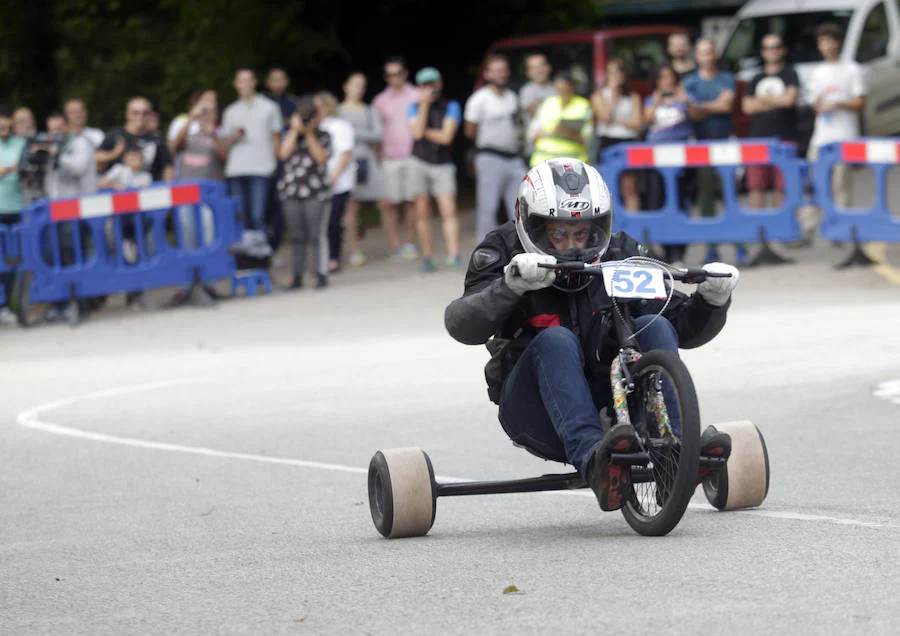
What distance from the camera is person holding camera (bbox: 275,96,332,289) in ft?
59.8

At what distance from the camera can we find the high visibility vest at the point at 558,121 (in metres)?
17.1

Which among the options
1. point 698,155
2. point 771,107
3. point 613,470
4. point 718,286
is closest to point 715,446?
point 613,470

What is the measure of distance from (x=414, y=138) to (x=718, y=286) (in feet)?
40.3

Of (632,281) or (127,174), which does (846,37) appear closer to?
(127,174)

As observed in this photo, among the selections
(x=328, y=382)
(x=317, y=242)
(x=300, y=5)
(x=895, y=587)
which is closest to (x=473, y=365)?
(x=328, y=382)

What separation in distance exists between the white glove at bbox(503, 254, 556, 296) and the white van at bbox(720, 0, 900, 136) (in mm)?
17545

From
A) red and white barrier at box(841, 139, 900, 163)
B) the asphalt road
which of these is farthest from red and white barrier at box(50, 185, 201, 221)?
red and white barrier at box(841, 139, 900, 163)

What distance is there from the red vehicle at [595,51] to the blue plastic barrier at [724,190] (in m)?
4.57

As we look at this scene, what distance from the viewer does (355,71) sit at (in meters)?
27.8

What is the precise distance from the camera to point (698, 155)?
1783cm

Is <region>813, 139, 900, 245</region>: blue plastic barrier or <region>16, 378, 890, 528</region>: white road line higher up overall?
<region>813, 139, 900, 245</region>: blue plastic barrier

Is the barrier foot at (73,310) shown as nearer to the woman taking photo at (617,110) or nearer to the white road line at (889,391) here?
the woman taking photo at (617,110)

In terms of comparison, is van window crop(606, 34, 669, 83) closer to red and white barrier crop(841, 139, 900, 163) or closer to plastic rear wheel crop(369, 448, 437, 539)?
red and white barrier crop(841, 139, 900, 163)

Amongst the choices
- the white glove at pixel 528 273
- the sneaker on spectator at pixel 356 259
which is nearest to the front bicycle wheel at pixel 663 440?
the white glove at pixel 528 273
